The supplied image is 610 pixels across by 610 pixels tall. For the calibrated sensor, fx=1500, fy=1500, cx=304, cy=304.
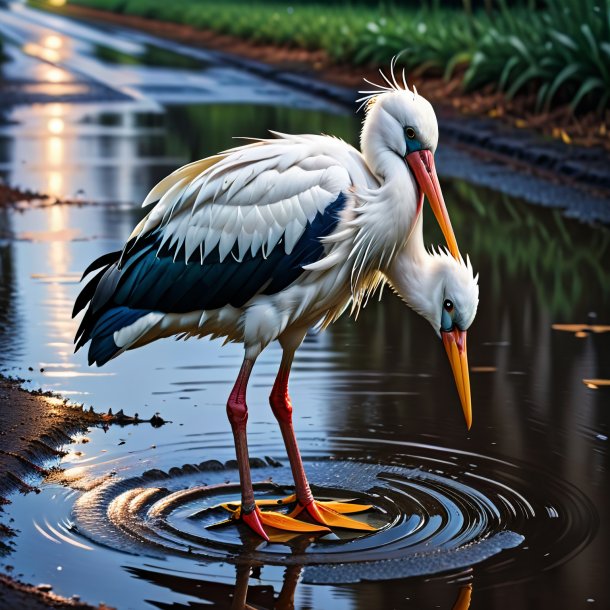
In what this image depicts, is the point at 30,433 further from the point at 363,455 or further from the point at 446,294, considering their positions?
the point at 446,294

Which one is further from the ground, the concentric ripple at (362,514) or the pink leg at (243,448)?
the pink leg at (243,448)

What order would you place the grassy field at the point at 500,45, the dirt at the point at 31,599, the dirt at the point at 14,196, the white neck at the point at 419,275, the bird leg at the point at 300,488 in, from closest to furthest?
the dirt at the point at 31,599
the white neck at the point at 419,275
the bird leg at the point at 300,488
the dirt at the point at 14,196
the grassy field at the point at 500,45

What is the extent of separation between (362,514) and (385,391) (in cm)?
164

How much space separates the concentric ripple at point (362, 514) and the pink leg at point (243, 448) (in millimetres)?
50

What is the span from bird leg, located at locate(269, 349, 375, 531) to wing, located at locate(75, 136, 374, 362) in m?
0.46

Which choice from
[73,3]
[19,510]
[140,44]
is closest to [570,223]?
[19,510]

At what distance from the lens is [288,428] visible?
543cm

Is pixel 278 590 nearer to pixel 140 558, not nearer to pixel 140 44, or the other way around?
pixel 140 558

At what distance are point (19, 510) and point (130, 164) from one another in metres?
9.98

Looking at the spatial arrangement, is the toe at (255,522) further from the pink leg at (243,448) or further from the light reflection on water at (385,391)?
the light reflection on water at (385,391)

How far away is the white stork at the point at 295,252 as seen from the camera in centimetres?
497

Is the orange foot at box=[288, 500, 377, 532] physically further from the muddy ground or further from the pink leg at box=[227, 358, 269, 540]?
the muddy ground

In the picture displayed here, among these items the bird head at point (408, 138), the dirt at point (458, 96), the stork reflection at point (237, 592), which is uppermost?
the dirt at point (458, 96)

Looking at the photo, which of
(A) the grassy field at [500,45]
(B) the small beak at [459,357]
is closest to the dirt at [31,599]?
(B) the small beak at [459,357]
